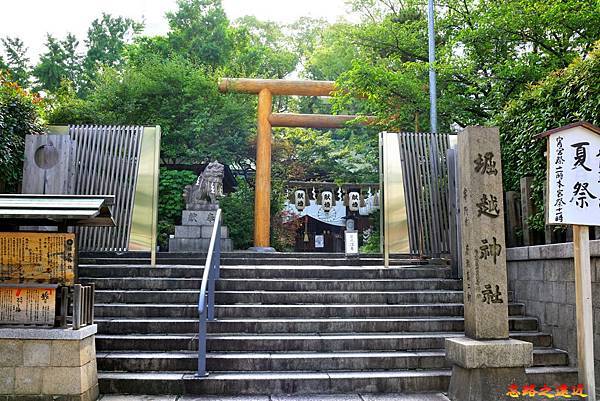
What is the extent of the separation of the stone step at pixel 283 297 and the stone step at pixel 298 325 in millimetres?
507

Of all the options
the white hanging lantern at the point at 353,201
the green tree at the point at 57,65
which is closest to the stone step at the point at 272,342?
the white hanging lantern at the point at 353,201

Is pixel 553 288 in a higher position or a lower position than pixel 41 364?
higher

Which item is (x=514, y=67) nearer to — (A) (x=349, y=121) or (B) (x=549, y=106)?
(B) (x=549, y=106)

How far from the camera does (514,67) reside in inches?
408

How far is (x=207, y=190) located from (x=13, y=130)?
558 centimetres

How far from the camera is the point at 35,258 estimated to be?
5.09 m

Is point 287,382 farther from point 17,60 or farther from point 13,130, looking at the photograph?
point 17,60

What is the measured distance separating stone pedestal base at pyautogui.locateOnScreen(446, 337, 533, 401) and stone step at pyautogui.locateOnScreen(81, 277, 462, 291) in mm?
2822

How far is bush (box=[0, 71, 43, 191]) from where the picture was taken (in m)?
8.95

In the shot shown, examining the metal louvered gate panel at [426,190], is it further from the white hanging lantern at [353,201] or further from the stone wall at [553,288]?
the white hanging lantern at [353,201]

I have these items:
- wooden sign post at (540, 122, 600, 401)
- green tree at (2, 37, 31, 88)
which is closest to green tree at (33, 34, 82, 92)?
green tree at (2, 37, 31, 88)

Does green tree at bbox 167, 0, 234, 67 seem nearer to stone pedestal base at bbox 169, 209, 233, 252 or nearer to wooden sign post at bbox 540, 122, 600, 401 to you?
stone pedestal base at bbox 169, 209, 233, 252

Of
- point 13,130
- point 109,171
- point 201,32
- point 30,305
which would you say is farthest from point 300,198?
point 30,305

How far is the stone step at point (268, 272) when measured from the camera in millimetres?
8250
